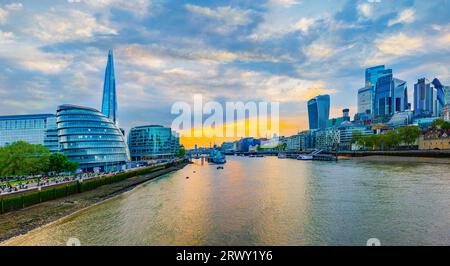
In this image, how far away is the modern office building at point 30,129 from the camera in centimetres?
9925

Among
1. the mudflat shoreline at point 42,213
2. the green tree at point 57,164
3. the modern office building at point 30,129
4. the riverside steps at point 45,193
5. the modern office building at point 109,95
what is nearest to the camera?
the mudflat shoreline at point 42,213

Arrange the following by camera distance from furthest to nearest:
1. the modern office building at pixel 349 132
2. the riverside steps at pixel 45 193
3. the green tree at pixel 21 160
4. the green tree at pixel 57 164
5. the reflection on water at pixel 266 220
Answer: the modern office building at pixel 349 132, the green tree at pixel 57 164, the green tree at pixel 21 160, the riverside steps at pixel 45 193, the reflection on water at pixel 266 220

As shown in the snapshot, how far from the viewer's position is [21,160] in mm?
40812

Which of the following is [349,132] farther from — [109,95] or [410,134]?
[109,95]

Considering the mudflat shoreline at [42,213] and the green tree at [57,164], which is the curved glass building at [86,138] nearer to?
the green tree at [57,164]

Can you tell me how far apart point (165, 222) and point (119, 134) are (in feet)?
231

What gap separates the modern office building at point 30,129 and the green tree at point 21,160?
63.1m

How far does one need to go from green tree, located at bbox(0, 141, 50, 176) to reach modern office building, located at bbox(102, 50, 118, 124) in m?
131

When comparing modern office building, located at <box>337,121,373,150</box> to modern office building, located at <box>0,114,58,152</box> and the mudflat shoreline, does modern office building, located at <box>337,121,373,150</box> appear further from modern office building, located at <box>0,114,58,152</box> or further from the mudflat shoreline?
the mudflat shoreline

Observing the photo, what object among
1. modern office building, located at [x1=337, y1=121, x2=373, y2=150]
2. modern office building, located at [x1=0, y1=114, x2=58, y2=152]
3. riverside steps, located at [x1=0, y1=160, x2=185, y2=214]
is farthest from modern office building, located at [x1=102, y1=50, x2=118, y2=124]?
modern office building, located at [x1=337, y1=121, x2=373, y2=150]

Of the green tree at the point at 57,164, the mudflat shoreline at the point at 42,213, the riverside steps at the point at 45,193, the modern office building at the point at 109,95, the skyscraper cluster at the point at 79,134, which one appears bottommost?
the mudflat shoreline at the point at 42,213

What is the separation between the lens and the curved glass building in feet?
232

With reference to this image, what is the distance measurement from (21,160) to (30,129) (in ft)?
240

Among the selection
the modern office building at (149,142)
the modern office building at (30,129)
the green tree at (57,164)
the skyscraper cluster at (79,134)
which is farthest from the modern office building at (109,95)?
the green tree at (57,164)
